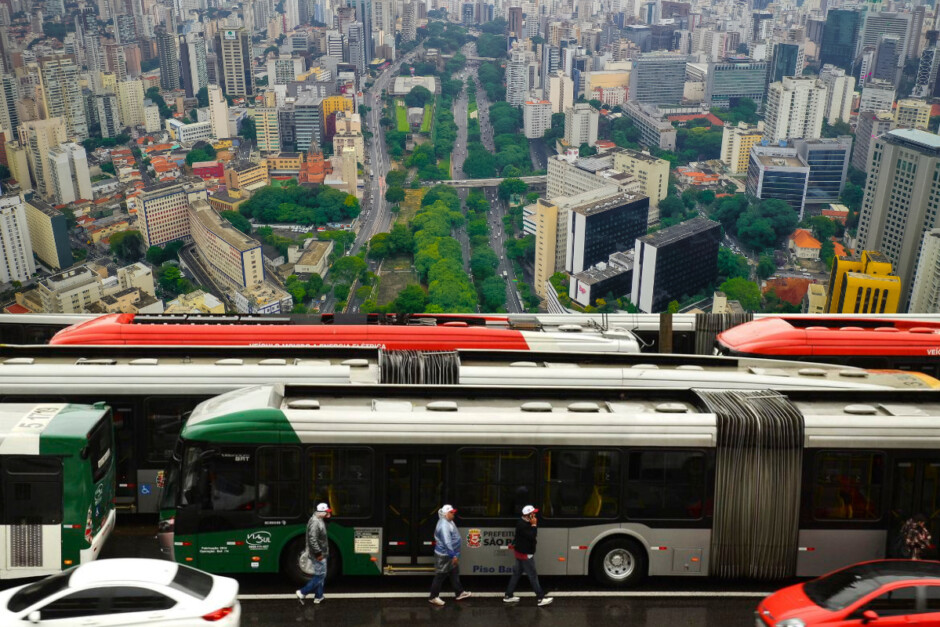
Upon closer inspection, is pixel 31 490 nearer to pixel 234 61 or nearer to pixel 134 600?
pixel 134 600

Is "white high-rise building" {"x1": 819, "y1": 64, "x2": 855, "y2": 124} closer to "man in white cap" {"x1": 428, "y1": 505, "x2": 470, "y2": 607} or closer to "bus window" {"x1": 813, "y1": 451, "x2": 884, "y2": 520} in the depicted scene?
"bus window" {"x1": 813, "y1": 451, "x2": 884, "y2": 520}

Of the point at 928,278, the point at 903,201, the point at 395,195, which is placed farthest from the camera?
the point at 395,195

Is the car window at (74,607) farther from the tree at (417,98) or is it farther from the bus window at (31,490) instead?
the tree at (417,98)

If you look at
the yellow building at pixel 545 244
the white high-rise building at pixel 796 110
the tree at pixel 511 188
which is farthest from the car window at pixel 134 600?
the white high-rise building at pixel 796 110

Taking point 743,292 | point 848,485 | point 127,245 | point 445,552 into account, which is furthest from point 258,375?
point 127,245

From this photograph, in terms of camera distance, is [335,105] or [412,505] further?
[335,105]

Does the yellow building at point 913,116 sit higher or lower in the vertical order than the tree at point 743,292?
higher

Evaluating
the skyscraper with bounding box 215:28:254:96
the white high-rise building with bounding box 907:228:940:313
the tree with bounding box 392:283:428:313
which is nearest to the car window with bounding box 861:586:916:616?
the white high-rise building with bounding box 907:228:940:313
